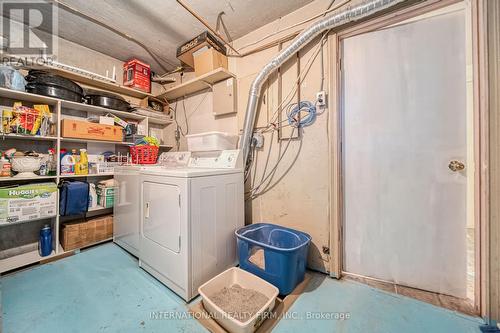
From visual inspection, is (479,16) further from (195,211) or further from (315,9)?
(195,211)

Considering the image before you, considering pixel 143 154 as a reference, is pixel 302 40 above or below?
above

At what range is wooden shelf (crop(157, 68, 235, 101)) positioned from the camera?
213 centimetres

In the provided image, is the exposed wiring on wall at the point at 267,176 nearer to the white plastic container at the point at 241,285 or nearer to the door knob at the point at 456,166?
the white plastic container at the point at 241,285

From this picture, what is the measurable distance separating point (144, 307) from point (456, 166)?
7.91ft

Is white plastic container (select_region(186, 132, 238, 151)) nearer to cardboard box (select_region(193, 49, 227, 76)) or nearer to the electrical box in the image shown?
the electrical box

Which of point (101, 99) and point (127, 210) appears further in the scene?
point (101, 99)

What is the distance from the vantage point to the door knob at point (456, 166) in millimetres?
1286

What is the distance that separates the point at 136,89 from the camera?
2605 mm

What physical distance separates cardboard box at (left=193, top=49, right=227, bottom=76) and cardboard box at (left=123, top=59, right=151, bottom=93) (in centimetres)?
95

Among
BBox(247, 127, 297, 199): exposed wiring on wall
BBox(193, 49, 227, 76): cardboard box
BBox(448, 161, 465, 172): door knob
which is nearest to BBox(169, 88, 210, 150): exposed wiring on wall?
BBox(193, 49, 227, 76): cardboard box

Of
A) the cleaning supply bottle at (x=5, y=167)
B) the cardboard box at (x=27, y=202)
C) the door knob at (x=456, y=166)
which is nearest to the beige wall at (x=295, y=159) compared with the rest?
the door knob at (x=456, y=166)

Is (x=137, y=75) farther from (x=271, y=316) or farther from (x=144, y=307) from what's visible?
(x=271, y=316)

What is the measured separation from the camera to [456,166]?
1.30 meters

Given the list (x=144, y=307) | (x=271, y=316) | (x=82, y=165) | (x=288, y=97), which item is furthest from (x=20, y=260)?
(x=288, y=97)
